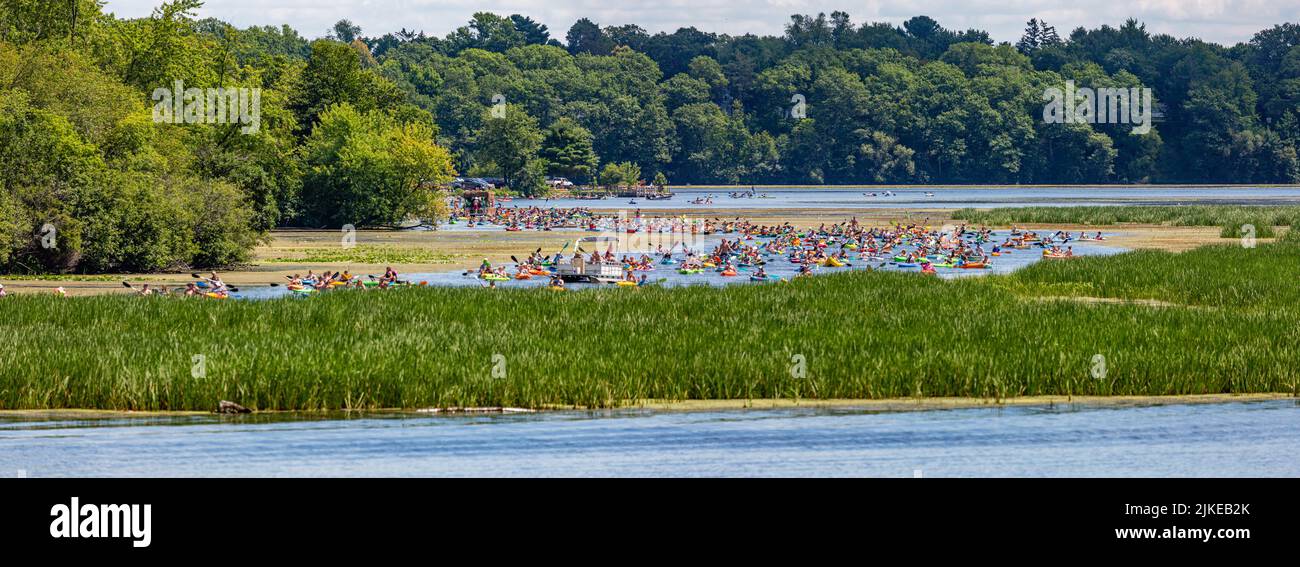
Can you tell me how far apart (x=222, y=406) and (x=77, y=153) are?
32342 mm

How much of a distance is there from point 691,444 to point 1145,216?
273 ft

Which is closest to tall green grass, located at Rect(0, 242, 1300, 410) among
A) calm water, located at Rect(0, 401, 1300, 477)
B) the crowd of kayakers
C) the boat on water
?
calm water, located at Rect(0, 401, 1300, 477)

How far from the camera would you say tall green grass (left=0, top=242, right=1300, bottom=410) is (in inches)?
950

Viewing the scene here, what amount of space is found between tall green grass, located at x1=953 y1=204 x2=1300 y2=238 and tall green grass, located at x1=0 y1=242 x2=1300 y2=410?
54695 millimetres

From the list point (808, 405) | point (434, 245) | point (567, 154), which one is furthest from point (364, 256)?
point (567, 154)

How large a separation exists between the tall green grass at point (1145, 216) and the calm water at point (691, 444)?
2482 inches

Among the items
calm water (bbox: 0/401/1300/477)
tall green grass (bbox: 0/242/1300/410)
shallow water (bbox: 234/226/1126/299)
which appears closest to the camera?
calm water (bbox: 0/401/1300/477)

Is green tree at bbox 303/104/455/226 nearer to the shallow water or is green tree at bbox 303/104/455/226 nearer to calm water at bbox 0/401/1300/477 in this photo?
the shallow water

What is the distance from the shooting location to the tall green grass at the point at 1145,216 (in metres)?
88.4

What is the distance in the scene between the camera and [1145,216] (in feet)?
325

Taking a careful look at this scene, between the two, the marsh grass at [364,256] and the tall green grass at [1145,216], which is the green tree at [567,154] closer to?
the tall green grass at [1145,216]

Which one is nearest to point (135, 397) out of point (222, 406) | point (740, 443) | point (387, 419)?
point (222, 406)

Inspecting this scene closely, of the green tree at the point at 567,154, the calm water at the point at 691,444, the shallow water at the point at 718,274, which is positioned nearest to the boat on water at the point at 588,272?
the shallow water at the point at 718,274
